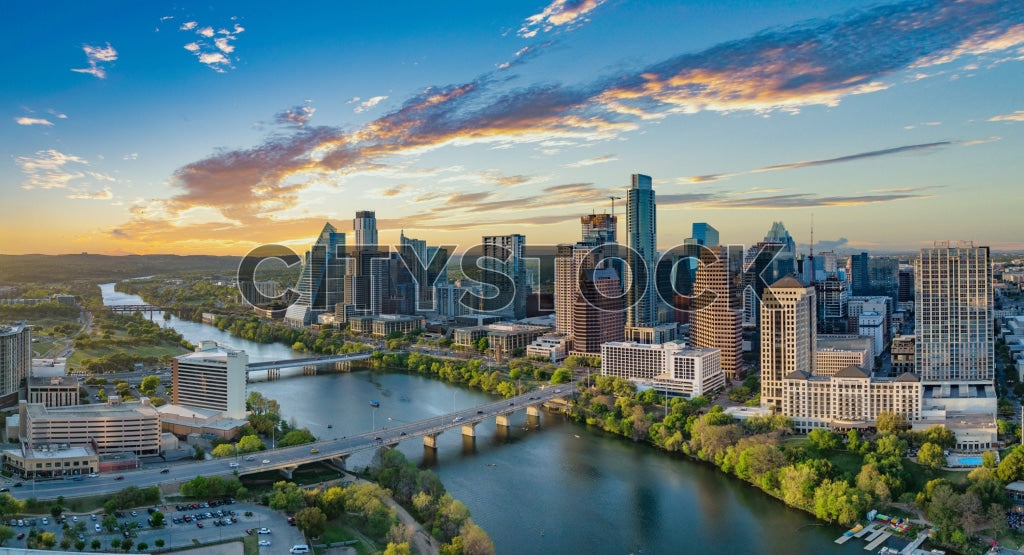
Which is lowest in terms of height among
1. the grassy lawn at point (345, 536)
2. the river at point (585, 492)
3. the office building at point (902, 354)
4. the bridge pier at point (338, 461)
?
the river at point (585, 492)

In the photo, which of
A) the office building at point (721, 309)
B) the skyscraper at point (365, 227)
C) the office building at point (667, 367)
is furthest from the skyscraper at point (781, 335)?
the skyscraper at point (365, 227)

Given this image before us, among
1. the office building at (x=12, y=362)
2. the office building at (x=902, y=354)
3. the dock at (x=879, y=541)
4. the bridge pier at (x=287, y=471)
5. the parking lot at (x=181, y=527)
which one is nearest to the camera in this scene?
the parking lot at (x=181, y=527)

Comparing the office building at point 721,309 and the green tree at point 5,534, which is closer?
the green tree at point 5,534

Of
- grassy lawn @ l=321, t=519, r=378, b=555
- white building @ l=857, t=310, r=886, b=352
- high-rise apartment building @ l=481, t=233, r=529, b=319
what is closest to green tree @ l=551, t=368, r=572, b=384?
white building @ l=857, t=310, r=886, b=352

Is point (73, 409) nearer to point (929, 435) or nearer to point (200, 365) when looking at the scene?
point (200, 365)

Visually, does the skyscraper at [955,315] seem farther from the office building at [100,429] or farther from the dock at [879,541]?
the office building at [100,429]

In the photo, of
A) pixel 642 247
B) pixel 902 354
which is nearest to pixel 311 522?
pixel 902 354

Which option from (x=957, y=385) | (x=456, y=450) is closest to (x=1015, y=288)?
(x=957, y=385)
